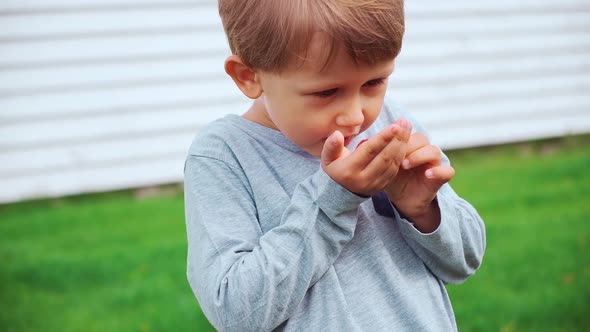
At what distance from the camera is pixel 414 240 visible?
141 cm

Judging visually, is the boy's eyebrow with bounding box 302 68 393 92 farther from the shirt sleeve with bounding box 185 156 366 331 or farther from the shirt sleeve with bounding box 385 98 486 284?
the shirt sleeve with bounding box 385 98 486 284

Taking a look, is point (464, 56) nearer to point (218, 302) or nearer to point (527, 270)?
point (527, 270)

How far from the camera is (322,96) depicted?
1.30m

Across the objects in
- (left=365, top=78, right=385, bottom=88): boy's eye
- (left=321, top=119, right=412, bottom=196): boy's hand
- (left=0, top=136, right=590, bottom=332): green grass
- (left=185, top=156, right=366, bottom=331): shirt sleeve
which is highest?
(left=365, top=78, right=385, bottom=88): boy's eye

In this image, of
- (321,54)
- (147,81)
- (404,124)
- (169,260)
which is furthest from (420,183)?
(147,81)

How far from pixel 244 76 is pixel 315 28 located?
247 millimetres

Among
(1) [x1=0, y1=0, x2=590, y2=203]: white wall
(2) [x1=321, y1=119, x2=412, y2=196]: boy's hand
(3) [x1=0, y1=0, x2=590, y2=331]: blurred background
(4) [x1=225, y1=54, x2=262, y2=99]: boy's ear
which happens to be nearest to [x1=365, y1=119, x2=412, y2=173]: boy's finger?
(2) [x1=321, y1=119, x2=412, y2=196]: boy's hand

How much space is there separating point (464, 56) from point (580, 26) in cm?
113

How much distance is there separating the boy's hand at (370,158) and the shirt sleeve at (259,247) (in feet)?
0.09

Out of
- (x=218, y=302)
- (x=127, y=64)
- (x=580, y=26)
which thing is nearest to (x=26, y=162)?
(x=127, y=64)

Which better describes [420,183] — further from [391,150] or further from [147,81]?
[147,81]

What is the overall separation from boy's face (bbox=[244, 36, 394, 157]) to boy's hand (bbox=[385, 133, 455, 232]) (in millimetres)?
109

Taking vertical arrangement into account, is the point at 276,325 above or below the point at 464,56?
above

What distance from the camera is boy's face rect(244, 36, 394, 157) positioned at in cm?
125
